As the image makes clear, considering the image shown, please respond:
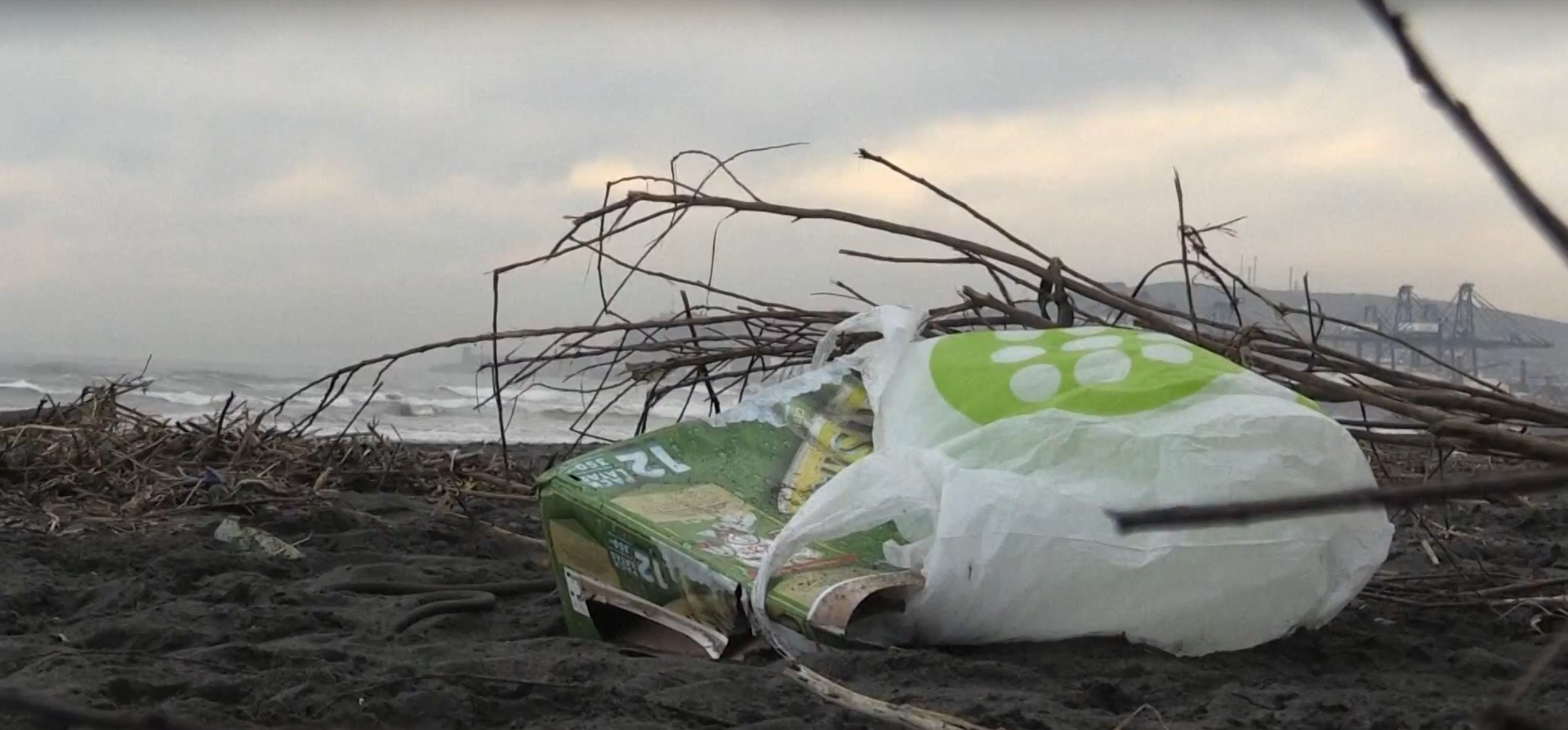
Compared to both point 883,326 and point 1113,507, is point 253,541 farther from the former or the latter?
point 1113,507

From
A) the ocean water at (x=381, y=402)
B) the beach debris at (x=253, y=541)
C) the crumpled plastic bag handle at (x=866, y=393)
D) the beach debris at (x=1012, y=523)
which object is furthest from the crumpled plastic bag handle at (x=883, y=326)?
the ocean water at (x=381, y=402)

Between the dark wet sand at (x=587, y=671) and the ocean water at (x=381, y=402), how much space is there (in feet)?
A: 20.5

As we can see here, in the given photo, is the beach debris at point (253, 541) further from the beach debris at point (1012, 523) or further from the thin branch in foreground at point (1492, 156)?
the thin branch in foreground at point (1492, 156)

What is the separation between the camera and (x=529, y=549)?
8.97ft

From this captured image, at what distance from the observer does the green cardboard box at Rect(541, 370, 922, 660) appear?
163 cm

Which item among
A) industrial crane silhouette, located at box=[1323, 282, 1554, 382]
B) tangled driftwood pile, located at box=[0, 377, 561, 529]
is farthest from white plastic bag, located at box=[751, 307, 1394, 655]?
tangled driftwood pile, located at box=[0, 377, 561, 529]

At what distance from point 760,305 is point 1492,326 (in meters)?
2.14

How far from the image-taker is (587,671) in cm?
147

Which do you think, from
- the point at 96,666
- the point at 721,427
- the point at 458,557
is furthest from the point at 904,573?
→ the point at 458,557

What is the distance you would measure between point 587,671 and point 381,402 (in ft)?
43.0

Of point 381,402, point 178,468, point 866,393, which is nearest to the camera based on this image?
point 866,393

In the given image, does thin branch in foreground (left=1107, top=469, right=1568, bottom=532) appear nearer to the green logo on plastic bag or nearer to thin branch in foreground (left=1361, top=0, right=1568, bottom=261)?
thin branch in foreground (left=1361, top=0, right=1568, bottom=261)

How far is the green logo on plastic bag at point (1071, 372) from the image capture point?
171 cm

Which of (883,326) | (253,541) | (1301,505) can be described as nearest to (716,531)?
(883,326)
